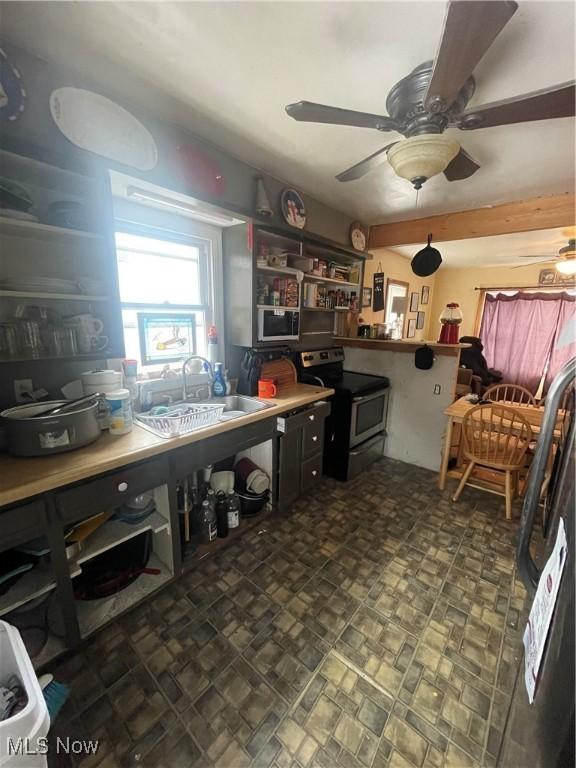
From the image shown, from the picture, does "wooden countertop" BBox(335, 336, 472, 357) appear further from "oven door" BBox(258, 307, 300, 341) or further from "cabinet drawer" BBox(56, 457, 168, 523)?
"cabinet drawer" BBox(56, 457, 168, 523)

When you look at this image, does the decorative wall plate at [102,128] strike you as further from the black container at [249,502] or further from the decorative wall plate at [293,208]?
the black container at [249,502]

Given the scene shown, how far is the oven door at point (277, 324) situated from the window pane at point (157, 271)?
48 centimetres

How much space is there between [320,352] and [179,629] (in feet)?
7.38

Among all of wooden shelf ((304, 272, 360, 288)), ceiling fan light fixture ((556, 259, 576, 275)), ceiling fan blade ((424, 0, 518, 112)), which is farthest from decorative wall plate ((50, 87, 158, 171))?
ceiling fan light fixture ((556, 259, 576, 275))

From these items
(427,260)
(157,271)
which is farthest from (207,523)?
(427,260)

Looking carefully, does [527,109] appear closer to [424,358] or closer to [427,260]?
[427,260]

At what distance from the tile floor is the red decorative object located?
2.17 meters

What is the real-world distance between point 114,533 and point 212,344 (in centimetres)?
131

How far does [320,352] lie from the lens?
2.89m

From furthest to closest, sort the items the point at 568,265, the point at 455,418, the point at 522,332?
the point at 522,332 < the point at 568,265 < the point at 455,418

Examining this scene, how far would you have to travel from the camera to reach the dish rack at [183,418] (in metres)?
1.67

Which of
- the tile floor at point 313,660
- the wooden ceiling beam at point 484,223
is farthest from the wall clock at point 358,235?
the tile floor at point 313,660

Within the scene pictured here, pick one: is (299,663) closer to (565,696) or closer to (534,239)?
(565,696)

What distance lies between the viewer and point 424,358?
2.75 meters
